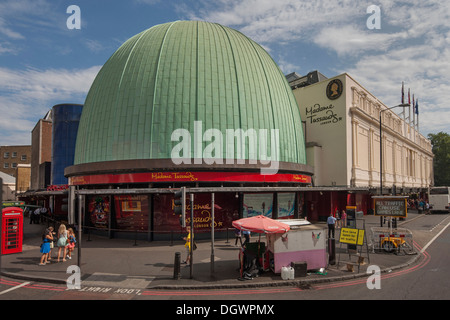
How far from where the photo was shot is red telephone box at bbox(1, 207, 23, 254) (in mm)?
17000

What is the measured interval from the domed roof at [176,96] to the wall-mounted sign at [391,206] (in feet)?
27.2

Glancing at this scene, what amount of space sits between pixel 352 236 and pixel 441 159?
95.4 meters

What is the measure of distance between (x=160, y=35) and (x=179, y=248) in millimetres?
18336

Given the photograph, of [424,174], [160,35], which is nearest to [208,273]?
[160,35]

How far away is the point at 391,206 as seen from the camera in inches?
727

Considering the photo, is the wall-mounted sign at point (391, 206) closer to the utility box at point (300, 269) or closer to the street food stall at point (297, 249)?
the street food stall at point (297, 249)

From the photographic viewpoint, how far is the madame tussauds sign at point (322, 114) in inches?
1554


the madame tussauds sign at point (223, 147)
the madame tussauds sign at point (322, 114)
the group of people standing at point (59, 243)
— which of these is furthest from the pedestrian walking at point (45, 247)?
the madame tussauds sign at point (322, 114)

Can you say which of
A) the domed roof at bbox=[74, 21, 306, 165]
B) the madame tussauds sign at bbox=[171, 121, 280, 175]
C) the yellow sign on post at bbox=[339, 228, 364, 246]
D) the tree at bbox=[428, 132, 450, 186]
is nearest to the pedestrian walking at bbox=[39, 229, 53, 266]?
the domed roof at bbox=[74, 21, 306, 165]

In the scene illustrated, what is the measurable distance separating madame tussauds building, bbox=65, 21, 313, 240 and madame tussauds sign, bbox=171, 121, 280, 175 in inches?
3.0

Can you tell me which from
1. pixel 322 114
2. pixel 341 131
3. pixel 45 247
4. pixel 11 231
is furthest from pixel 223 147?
pixel 322 114

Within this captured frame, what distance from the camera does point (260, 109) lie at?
2442cm

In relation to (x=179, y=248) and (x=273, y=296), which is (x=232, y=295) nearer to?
(x=273, y=296)

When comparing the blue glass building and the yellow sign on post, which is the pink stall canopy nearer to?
the yellow sign on post
